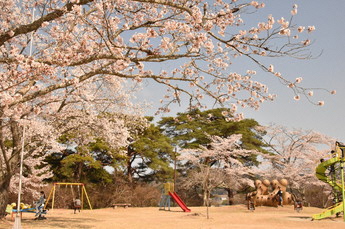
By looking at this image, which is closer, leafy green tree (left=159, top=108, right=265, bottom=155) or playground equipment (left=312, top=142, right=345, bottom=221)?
playground equipment (left=312, top=142, right=345, bottom=221)

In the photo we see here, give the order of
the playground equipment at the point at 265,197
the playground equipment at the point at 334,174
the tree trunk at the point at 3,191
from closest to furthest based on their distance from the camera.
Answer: the tree trunk at the point at 3,191, the playground equipment at the point at 334,174, the playground equipment at the point at 265,197

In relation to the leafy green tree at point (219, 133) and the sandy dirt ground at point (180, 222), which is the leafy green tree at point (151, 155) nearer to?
the leafy green tree at point (219, 133)

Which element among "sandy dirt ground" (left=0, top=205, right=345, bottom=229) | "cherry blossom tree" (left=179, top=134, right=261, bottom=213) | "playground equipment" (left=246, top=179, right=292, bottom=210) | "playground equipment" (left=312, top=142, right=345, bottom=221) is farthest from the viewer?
"cherry blossom tree" (left=179, top=134, right=261, bottom=213)

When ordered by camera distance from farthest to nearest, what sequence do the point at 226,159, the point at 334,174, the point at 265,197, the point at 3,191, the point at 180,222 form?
the point at 226,159 < the point at 265,197 < the point at 334,174 < the point at 180,222 < the point at 3,191

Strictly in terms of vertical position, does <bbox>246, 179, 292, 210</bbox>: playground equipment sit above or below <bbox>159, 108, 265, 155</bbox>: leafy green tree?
below

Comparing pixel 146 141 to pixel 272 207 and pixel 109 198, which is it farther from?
pixel 272 207

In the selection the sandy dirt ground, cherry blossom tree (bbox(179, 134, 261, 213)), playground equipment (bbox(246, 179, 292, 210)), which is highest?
cherry blossom tree (bbox(179, 134, 261, 213))

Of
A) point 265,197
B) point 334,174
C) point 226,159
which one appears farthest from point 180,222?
point 226,159

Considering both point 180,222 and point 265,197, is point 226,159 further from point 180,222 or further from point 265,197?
point 180,222

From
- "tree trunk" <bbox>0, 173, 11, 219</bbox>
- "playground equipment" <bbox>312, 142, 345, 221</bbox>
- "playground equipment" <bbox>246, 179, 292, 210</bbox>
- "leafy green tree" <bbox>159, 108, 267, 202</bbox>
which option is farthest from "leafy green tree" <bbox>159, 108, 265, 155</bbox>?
"tree trunk" <bbox>0, 173, 11, 219</bbox>

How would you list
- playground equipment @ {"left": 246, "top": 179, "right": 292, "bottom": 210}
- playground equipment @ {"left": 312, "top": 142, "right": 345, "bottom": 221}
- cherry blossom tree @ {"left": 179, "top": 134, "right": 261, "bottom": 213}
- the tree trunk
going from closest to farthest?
1. the tree trunk
2. playground equipment @ {"left": 312, "top": 142, "right": 345, "bottom": 221}
3. playground equipment @ {"left": 246, "top": 179, "right": 292, "bottom": 210}
4. cherry blossom tree @ {"left": 179, "top": 134, "right": 261, "bottom": 213}

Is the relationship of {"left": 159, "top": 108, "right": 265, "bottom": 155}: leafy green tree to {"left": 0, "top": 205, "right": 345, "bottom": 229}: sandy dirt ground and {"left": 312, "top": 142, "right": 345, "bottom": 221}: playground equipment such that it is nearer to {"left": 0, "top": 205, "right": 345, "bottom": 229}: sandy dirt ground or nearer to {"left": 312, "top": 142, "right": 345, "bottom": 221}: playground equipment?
{"left": 0, "top": 205, "right": 345, "bottom": 229}: sandy dirt ground

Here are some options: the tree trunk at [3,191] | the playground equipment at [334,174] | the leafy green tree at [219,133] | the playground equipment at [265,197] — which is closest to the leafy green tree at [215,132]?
the leafy green tree at [219,133]

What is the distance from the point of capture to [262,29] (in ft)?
25.0
